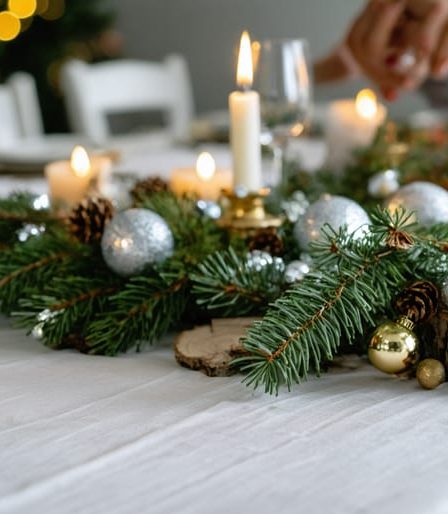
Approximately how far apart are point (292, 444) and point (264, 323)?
Answer: 96 millimetres

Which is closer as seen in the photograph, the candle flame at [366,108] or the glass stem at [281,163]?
the glass stem at [281,163]

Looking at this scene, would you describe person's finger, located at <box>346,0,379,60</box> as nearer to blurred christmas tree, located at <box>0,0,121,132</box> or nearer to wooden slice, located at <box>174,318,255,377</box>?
wooden slice, located at <box>174,318,255,377</box>

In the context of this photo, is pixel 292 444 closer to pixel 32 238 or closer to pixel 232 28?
pixel 32 238

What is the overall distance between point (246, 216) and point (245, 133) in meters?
0.07

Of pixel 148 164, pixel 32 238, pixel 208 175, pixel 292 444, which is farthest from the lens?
pixel 148 164

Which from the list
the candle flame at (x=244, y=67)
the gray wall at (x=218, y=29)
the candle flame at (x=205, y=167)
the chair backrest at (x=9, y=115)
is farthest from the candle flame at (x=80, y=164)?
the gray wall at (x=218, y=29)

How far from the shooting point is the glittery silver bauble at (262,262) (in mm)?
614

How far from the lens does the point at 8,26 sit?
321 centimetres

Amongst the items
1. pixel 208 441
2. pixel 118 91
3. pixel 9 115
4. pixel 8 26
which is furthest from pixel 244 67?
pixel 8 26

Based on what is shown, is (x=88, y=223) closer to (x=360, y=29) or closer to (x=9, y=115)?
(x=360, y=29)

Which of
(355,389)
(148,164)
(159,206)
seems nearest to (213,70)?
(148,164)

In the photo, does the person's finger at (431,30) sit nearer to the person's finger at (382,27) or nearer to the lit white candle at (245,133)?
the person's finger at (382,27)

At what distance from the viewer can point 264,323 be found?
521mm

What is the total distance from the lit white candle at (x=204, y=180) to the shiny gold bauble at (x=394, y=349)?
0.36 meters
